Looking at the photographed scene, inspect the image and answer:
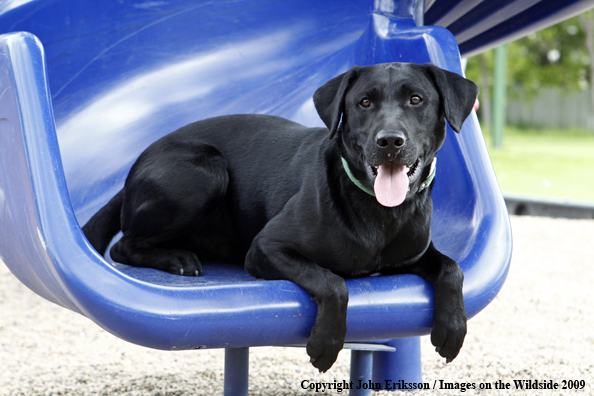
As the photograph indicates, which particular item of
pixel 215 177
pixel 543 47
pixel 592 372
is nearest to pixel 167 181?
pixel 215 177

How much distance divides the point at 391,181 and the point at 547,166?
11.5 metres

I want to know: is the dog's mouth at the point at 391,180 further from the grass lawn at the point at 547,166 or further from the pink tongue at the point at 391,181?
the grass lawn at the point at 547,166

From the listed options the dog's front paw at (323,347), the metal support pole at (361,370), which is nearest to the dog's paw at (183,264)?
the dog's front paw at (323,347)

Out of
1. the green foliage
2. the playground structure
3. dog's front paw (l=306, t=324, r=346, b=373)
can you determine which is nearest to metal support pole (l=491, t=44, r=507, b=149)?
the green foliage

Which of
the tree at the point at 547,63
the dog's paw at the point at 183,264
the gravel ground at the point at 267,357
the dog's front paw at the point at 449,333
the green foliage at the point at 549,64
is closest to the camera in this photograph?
the dog's front paw at the point at 449,333

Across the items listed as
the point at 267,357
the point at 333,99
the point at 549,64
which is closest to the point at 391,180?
the point at 333,99

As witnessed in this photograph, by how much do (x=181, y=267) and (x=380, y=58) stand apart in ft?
4.78

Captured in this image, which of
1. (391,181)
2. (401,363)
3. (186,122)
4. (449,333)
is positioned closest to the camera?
(449,333)

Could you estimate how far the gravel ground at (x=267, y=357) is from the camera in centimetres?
301

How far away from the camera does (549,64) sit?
2541 cm

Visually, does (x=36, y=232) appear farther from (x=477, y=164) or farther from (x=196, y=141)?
(x=477, y=164)

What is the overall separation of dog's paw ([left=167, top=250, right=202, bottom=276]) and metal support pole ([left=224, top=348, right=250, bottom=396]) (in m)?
0.40

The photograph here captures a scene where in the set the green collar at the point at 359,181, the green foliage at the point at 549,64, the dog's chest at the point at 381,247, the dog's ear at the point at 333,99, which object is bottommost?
the green foliage at the point at 549,64

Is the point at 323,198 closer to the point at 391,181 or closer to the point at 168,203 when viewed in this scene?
the point at 391,181
